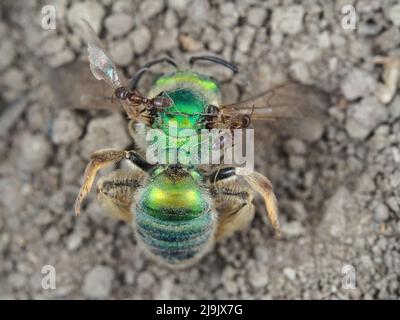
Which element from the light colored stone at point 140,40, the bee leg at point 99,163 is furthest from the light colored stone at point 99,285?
the light colored stone at point 140,40

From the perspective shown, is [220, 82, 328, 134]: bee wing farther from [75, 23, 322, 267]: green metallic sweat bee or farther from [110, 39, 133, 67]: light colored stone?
[110, 39, 133, 67]: light colored stone

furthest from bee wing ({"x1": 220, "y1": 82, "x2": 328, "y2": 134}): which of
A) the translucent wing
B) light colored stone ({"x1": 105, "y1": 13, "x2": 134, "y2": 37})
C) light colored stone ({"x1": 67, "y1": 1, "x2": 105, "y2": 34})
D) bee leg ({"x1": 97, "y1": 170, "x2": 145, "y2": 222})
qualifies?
light colored stone ({"x1": 67, "y1": 1, "x2": 105, "y2": 34})

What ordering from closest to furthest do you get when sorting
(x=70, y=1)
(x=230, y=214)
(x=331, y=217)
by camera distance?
(x=230, y=214), (x=331, y=217), (x=70, y=1)

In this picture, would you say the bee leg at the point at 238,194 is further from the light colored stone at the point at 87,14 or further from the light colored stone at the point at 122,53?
the light colored stone at the point at 87,14

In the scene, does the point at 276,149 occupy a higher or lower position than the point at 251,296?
higher

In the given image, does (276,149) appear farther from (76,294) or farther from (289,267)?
(76,294)

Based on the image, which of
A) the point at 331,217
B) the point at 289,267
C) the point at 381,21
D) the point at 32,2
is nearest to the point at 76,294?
the point at 289,267

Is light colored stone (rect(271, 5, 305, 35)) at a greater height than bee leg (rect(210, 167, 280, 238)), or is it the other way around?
light colored stone (rect(271, 5, 305, 35))
